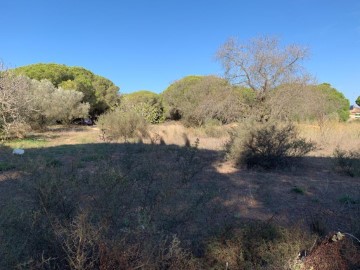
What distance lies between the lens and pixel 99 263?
2119 mm

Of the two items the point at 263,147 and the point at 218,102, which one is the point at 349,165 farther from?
the point at 218,102

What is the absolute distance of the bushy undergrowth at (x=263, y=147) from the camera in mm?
6569

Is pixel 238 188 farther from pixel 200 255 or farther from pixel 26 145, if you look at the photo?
pixel 26 145

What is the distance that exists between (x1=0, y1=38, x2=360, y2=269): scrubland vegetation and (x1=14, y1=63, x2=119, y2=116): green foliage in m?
9.12

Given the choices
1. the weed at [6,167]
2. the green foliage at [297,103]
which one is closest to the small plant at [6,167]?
the weed at [6,167]

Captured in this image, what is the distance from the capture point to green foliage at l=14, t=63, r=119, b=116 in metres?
21.6

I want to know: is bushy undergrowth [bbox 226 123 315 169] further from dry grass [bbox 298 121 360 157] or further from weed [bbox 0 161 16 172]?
weed [bbox 0 161 16 172]

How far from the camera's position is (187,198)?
399 cm

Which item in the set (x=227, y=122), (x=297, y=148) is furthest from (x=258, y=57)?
(x=297, y=148)

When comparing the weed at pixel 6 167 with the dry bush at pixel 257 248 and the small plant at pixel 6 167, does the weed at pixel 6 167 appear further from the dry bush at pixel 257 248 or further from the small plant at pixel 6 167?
the dry bush at pixel 257 248

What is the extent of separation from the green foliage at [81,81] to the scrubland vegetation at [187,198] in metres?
9.12

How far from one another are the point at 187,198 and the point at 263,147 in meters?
3.11

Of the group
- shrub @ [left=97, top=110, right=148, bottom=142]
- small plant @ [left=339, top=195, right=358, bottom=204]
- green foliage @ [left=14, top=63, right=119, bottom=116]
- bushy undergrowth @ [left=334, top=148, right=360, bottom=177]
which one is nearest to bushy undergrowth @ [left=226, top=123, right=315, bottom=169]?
bushy undergrowth @ [left=334, top=148, right=360, bottom=177]

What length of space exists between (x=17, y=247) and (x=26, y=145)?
7.74 metres
